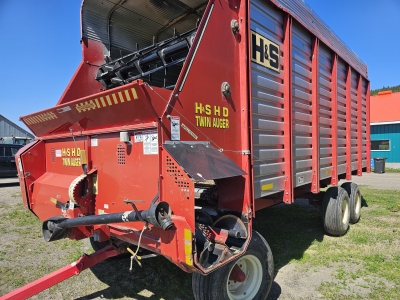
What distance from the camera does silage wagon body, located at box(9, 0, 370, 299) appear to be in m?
2.32

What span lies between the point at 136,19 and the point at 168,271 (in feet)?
11.7

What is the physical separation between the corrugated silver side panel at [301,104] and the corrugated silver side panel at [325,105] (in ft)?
1.36

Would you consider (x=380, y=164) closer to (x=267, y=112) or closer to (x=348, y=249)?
(x=348, y=249)

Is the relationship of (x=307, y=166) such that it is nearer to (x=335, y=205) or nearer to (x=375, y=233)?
(x=335, y=205)

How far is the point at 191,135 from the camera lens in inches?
98.7

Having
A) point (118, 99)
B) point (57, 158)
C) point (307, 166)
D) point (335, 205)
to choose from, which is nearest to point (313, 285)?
point (307, 166)

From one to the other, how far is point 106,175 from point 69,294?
1.48m

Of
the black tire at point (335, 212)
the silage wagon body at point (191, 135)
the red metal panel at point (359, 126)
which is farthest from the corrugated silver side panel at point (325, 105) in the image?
the red metal panel at point (359, 126)

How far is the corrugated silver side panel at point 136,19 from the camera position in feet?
13.0

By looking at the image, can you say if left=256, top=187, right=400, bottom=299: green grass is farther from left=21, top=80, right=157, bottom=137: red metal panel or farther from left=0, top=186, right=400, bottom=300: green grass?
left=21, top=80, right=157, bottom=137: red metal panel

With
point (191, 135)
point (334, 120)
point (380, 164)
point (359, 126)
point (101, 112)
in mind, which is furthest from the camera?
point (380, 164)

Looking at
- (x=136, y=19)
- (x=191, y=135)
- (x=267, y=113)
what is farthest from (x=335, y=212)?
(x=136, y=19)

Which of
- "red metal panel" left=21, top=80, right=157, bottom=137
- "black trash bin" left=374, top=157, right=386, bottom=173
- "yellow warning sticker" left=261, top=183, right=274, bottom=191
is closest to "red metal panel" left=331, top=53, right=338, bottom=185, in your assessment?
"yellow warning sticker" left=261, top=183, right=274, bottom=191

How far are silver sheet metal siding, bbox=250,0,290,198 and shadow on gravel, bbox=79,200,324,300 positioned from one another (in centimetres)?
132
